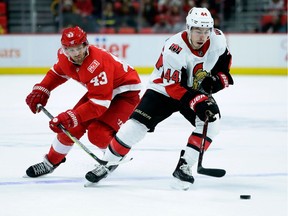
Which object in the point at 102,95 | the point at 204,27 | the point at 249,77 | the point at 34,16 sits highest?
the point at 204,27

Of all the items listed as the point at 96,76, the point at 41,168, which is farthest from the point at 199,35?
the point at 41,168

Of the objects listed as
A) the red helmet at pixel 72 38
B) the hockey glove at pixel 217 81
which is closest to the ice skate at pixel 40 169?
the red helmet at pixel 72 38

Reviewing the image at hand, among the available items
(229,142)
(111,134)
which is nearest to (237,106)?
(229,142)

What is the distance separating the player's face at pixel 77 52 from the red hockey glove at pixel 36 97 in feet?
1.16

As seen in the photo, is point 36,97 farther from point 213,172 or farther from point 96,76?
point 213,172

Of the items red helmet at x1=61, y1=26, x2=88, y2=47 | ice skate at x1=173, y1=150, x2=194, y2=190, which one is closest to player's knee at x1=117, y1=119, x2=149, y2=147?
ice skate at x1=173, y1=150, x2=194, y2=190

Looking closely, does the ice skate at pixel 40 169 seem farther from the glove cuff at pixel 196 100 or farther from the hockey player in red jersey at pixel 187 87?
the glove cuff at pixel 196 100

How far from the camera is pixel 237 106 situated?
841 cm

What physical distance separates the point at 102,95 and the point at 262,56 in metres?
9.05

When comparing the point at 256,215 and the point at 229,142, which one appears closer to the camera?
the point at 256,215

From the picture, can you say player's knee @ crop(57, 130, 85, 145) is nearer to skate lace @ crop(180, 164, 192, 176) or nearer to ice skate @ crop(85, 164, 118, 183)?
ice skate @ crop(85, 164, 118, 183)

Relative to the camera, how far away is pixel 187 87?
13.2 feet

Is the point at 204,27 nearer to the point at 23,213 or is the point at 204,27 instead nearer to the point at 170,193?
the point at 170,193

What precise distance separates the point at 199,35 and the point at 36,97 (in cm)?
108
